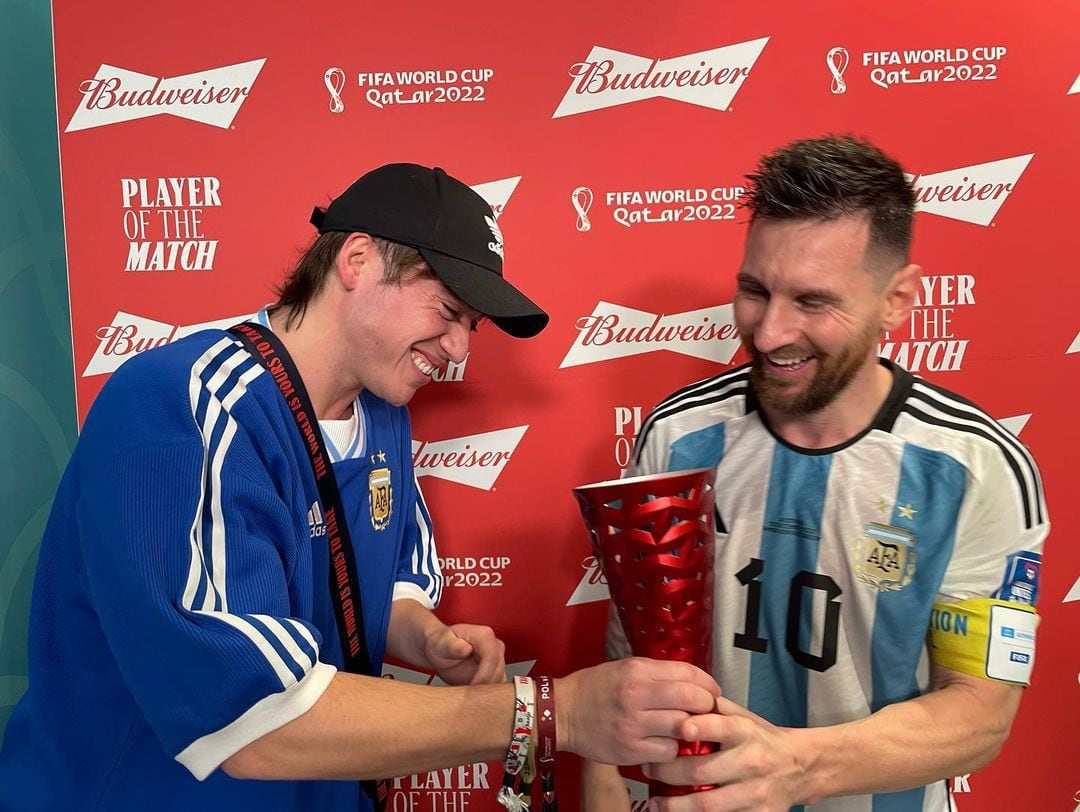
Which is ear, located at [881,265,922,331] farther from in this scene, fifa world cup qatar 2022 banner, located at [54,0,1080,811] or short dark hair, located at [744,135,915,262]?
fifa world cup qatar 2022 banner, located at [54,0,1080,811]

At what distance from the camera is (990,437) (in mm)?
1168

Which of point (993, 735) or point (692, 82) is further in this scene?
point (692, 82)

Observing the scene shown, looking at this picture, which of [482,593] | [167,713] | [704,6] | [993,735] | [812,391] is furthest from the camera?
[482,593]

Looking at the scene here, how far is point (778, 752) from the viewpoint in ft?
3.10

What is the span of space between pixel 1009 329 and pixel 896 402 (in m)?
0.65

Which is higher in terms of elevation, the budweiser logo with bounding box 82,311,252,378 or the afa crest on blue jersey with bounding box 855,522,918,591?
the budweiser logo with bounding box 82,311,252,378

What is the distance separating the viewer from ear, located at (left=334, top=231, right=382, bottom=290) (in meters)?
1.22

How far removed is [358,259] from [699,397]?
1.99 feet

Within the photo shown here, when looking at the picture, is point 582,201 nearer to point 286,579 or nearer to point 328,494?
point 328,494

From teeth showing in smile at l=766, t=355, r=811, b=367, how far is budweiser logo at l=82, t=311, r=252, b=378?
1.13 metres

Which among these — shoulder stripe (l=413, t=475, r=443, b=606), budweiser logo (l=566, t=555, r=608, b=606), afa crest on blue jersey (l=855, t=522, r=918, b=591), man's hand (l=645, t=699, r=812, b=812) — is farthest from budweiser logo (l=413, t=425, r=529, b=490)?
man's hand (l=645, t=699, r=812, b=812)

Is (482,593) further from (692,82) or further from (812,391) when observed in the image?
(692,82)

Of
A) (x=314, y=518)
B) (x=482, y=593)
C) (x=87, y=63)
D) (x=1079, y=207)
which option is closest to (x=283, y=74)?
(x=87, y=63)

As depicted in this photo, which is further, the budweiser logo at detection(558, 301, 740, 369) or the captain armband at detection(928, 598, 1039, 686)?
the budweiser logo at detection(558, 301, 740, 369)
